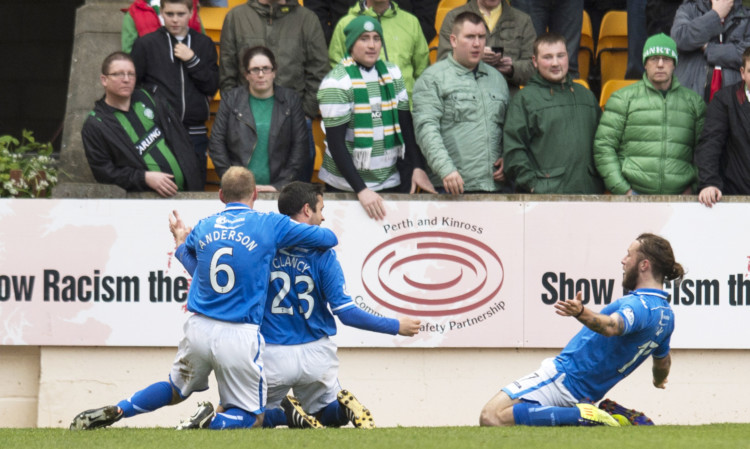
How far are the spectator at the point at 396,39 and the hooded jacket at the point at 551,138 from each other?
3.37ft

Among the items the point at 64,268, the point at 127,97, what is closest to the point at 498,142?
the point at 127,97

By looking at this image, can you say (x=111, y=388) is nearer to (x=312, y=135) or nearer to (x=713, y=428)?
(x=312, y=135)

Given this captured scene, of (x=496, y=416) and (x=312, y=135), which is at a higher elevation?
(x=312, y=135)

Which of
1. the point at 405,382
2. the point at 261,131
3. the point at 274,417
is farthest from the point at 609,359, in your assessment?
the point at 261,131

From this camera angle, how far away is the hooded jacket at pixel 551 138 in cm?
904

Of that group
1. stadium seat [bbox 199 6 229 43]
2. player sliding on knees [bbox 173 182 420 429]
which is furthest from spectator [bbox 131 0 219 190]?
player sliding on knees [bbox 173 182 420 429]

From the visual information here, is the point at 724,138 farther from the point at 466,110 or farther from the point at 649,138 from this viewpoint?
the point at 466,110

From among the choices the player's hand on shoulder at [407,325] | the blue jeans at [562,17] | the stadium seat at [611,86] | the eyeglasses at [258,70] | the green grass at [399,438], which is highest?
the blue jeans at [562,17]

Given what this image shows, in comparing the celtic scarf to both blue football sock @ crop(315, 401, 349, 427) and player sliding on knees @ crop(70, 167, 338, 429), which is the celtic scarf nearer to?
player sliding on knees @ crop(70, 167, 338, 429)

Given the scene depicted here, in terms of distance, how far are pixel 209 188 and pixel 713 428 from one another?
15.4 feet

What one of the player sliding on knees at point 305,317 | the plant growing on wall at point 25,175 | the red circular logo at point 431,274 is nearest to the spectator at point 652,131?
the red circular logo at point 431,274

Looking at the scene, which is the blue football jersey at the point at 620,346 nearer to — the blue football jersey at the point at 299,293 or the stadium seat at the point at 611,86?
the blue football jersey at the point at 299,293

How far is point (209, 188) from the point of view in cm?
1010

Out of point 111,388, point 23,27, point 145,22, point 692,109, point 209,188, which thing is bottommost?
point 111,388
